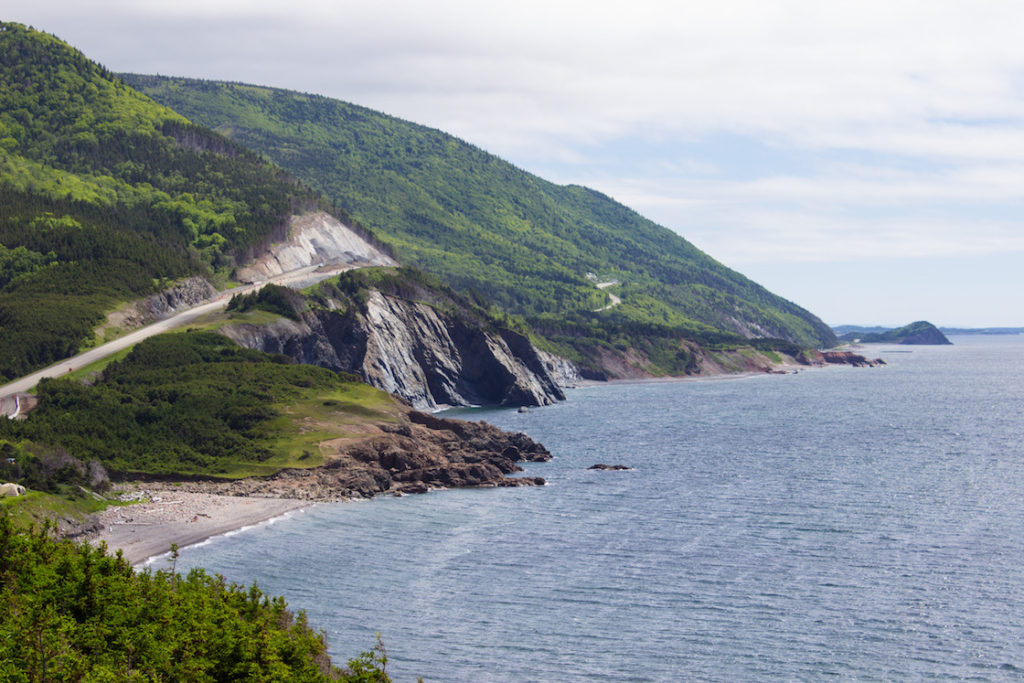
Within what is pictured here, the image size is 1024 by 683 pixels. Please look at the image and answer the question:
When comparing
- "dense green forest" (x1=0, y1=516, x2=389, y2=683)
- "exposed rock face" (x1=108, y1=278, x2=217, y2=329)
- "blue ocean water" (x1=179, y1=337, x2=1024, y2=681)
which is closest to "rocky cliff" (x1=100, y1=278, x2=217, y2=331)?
"exposed rock face" (x1=108, y1=278, x2=217, y2=329)

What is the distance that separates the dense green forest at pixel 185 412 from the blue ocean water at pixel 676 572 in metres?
19.6

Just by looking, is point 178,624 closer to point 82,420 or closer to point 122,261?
point 82,420

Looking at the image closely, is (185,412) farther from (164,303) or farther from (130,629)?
(130,629)

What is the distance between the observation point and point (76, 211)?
642ft

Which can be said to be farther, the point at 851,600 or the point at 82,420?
the point at 82,420

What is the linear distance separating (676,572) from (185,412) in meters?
69.7

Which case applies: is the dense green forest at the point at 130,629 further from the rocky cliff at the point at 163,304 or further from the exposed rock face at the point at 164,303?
the exposed rock face at the point at 164,303

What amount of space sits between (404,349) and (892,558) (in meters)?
129

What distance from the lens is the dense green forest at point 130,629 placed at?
42000 millimetres

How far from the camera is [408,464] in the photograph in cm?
11556

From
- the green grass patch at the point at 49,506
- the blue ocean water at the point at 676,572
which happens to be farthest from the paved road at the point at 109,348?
the blue ocean water at the point at 676,572

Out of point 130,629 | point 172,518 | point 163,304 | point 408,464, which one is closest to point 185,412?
point 408,464

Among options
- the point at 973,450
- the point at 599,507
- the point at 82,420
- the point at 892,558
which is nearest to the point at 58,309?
the point at 82,420

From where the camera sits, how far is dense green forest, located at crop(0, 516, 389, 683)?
42.0 metres
